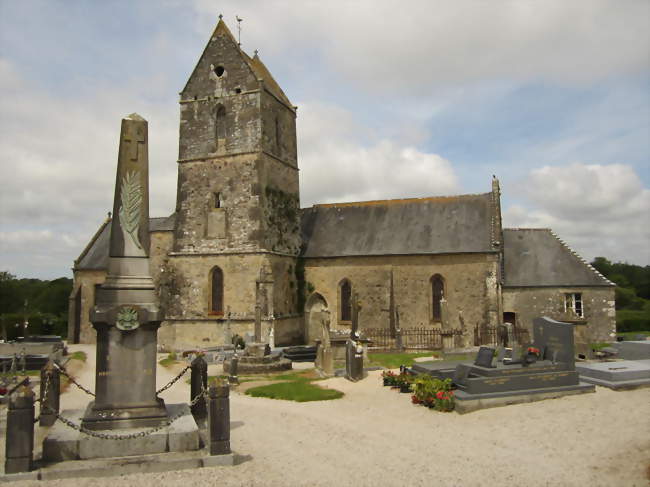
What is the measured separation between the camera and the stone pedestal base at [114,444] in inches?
317

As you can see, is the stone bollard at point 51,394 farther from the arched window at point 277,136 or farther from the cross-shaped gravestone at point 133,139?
the arched window at point 277,136

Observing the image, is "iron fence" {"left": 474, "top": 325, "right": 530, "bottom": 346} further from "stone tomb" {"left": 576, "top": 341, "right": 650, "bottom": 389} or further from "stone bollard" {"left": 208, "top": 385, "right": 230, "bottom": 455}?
"stone bollard" {"left": 208, "top": 385, "right": 230, "bottom": 455}

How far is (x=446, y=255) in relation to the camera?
28.7 m

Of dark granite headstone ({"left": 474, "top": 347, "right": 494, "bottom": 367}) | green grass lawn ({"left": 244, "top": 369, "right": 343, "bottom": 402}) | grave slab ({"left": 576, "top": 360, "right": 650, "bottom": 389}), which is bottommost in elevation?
green grass lawn ({"left": 244, "top": 369, "right": 343, "bottom": 402})

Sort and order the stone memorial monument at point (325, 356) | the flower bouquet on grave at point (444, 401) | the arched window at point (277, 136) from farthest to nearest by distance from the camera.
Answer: the arched window at point (277, 136) → the stone memorial monument at point (325, 356) → the flower bouquet on grave at point (444, 401)

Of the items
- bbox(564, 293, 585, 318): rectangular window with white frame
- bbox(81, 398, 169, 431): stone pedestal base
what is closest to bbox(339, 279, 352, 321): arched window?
bbox(564, 293, 585, 318): rectangular window with white frame

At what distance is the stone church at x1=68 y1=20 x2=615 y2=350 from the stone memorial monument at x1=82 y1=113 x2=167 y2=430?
57.1 ft

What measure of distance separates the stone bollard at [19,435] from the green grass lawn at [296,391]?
7320 mm

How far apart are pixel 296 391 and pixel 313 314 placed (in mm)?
15946

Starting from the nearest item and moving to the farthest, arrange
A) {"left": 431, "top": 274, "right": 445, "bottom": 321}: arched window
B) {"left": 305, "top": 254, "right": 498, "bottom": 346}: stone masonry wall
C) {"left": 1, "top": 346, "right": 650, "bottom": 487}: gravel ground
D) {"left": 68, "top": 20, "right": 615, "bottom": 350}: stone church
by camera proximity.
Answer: {"left": 1, "top": 346, "right": 650, "bottom": 487}: gravel ground, {"left": 68, "top": 20, "right": 615, "bottom": 350}: stone church, {"left": 305, "top": 254, "right": 498, "bottom": 346}: stone masonry wall, {"left": 431, "top": 274, "right": 445, "bottom": 321}: arched window

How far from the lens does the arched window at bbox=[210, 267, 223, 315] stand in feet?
90.7

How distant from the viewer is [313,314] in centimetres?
3080

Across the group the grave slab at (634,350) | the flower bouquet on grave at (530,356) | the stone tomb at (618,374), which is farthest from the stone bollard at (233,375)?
the grave slab at (634,350)

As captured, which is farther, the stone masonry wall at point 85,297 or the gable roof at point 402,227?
the stone masonry wall at point 85,297
